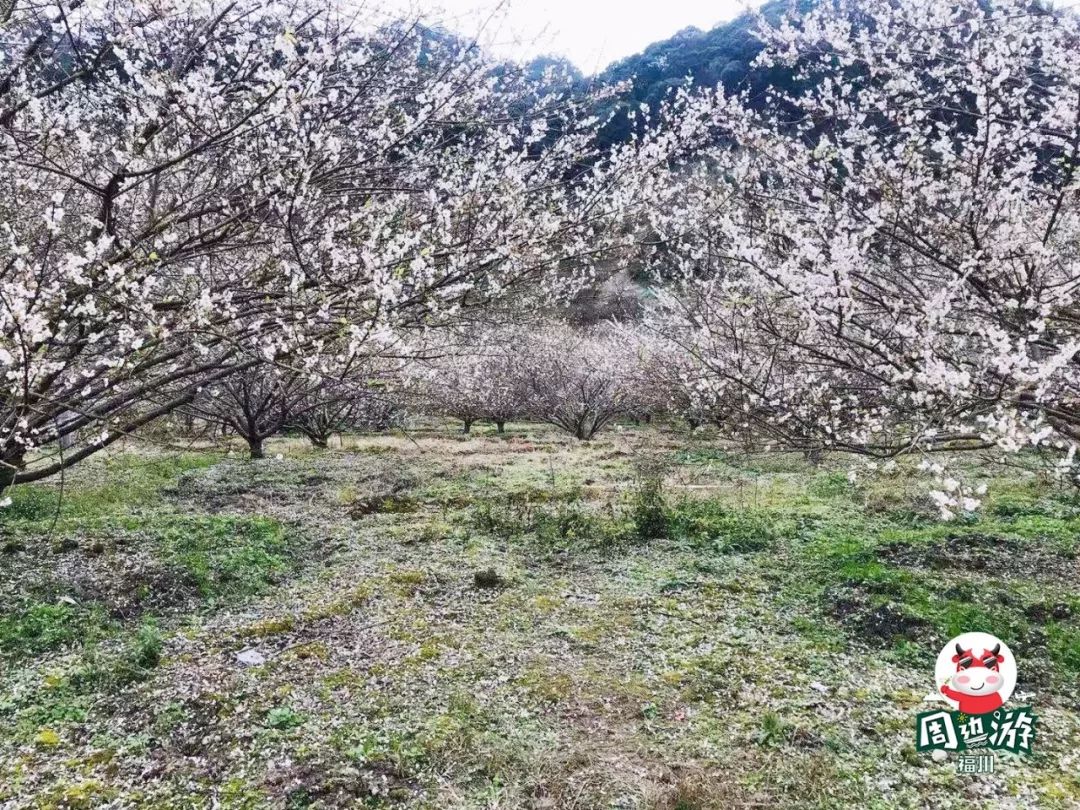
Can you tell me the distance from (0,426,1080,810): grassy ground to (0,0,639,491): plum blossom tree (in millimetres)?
1781

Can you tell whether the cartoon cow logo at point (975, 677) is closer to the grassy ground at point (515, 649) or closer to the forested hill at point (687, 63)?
the grassy ground at point (515, 649)

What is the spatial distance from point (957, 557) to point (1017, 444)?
13.5 ft

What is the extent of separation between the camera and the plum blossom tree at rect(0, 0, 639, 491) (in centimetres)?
387

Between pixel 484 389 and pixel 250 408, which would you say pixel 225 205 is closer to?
pixel 250 408

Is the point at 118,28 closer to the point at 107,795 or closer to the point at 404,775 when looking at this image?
the point at 107,795

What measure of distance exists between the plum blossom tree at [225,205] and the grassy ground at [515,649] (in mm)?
1781

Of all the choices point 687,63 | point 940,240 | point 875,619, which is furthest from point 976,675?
point 687,63

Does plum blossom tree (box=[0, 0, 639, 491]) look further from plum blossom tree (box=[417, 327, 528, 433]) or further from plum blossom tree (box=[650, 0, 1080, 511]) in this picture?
plum blossom tree (box=[417, 327, 528, 433])

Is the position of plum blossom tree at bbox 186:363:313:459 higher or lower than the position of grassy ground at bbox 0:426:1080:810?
higher

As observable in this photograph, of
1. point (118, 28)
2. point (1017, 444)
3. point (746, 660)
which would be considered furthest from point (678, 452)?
point (118, 28)

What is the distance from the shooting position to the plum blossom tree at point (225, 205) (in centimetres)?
387

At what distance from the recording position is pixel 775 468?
48.5 feet

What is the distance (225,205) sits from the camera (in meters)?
4.35

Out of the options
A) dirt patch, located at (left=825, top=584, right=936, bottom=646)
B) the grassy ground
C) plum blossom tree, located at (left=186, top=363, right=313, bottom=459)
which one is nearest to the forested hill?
plum blossom tree, located at (left=186, top=363, right=313, bottom=459)
